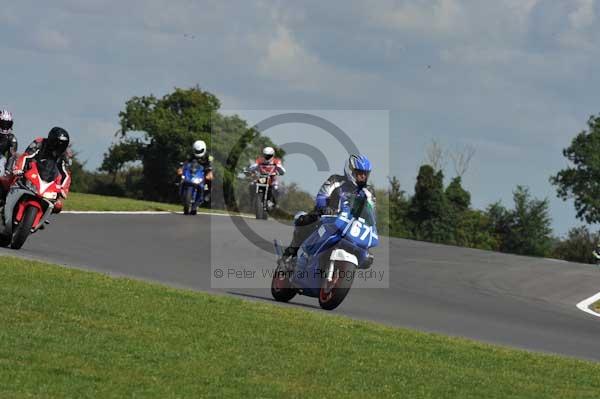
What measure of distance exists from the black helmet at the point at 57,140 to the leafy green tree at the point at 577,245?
6420 centimetres

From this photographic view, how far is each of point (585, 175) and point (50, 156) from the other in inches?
2626

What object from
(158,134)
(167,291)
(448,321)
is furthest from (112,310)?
(158,134)

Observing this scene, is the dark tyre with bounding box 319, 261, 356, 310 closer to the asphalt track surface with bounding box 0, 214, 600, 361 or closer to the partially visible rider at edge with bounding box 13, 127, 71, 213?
the asphalt track surface with bounding box 0, 214, 600, 361

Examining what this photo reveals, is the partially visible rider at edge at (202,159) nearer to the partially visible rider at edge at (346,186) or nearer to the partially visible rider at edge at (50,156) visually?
the partially visible rider at edge at (50,156)

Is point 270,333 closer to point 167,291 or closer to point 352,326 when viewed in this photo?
point 352,326

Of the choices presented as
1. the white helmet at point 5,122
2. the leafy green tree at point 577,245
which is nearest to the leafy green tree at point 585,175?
the leafy green tree at point 577,245

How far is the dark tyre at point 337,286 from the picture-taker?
15469mm

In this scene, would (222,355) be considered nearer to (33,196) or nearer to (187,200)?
(33,196)

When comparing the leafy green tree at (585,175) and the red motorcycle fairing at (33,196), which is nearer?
the red motorcycle fairing at (33,196)

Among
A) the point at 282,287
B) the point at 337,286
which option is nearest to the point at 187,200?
the point at 282,287

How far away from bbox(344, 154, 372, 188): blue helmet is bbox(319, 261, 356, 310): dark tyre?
108cm

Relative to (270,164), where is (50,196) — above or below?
below

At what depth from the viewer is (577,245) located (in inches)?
3295

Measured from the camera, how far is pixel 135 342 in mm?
11117
